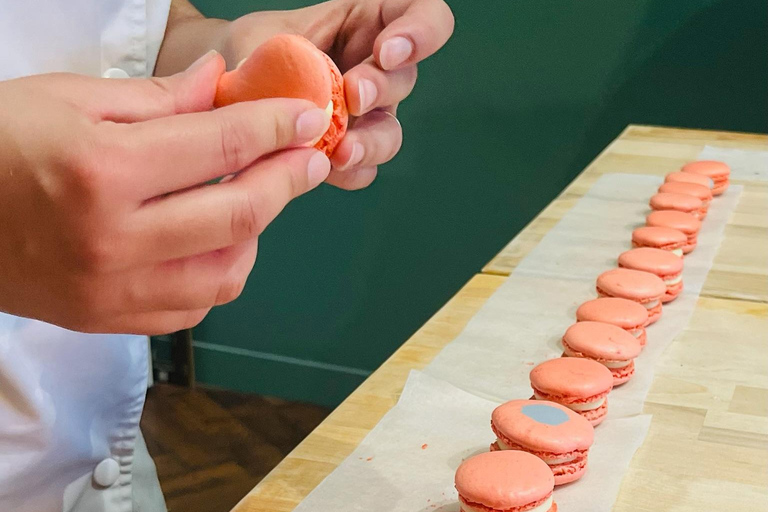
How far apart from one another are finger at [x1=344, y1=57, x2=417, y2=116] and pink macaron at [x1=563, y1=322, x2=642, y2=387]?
35cm

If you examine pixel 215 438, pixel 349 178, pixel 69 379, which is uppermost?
pixel 349 178

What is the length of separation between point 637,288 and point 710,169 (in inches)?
23.0

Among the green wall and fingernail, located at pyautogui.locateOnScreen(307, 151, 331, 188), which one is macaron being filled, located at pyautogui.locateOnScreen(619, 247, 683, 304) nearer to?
fingernail, located at pyautogui.locateOnScreen(307, 151, 331, 188)

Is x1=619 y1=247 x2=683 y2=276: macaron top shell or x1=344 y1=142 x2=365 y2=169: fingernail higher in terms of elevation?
x1=344 y1=142 x2=365 y2=169: fingernail

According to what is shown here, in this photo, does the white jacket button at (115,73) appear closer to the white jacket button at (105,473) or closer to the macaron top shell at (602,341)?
the white jacket button at (105,473)

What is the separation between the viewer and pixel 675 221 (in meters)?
1.33

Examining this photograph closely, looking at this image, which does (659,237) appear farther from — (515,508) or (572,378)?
(515,508)

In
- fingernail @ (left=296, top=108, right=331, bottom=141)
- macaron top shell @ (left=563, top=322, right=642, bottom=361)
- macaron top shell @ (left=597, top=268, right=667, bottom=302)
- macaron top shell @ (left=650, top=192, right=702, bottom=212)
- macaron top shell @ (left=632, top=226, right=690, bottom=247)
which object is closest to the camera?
fingernail @ (left=296, top=108, right=331, bottom=141)

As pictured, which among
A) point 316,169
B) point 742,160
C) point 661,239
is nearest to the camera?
point 316,169

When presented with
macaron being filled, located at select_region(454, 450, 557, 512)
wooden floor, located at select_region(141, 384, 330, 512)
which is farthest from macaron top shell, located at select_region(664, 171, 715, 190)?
wooden floor, located at select_region(141, 384, 330, 512)

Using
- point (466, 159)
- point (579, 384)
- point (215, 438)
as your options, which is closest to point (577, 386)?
point (579, 384)

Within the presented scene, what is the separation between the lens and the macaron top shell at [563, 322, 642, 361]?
95 centimetres

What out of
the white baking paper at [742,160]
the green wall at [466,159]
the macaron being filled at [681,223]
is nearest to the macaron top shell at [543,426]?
the macaron being filled at [681,223]

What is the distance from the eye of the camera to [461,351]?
1019 mm
